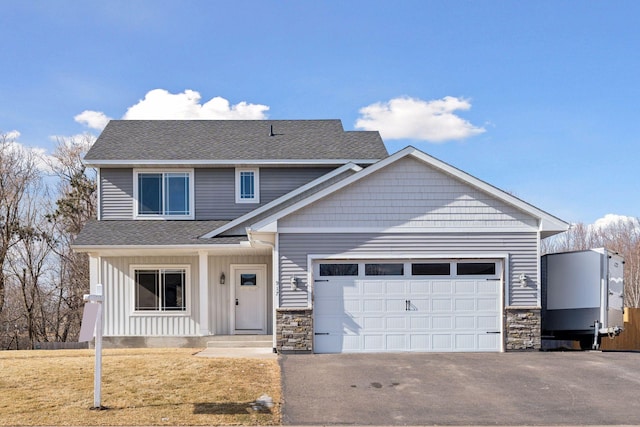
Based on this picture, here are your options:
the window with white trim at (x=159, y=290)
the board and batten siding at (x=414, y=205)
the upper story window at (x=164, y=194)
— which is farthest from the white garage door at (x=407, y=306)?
the upper story window at (x=164, y=194)

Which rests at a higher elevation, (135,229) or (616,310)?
(135,229)

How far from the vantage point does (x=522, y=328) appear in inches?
574

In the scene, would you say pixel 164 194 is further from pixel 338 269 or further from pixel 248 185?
pixel 338 269

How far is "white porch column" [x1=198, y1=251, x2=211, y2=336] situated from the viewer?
16953 mm

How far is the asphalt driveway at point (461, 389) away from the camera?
28.7 feet

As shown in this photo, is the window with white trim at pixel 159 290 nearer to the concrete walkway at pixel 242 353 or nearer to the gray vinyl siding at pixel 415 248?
the concrete walkway at pixel 242 353

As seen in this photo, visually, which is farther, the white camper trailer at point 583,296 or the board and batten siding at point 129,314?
the board and batten siding at point 129,314

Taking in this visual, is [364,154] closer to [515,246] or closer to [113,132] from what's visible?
[515,246]

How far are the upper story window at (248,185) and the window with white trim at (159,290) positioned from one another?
2.80m

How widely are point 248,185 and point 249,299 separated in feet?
11.3

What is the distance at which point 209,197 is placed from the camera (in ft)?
61.8

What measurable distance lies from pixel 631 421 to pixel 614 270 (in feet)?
24.4

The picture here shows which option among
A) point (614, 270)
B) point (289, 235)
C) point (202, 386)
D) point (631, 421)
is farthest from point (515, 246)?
point (202, 386)

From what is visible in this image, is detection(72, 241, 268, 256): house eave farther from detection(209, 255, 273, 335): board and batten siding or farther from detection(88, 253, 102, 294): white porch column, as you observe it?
detection(209, 255, 273, 335): board and batten siding
